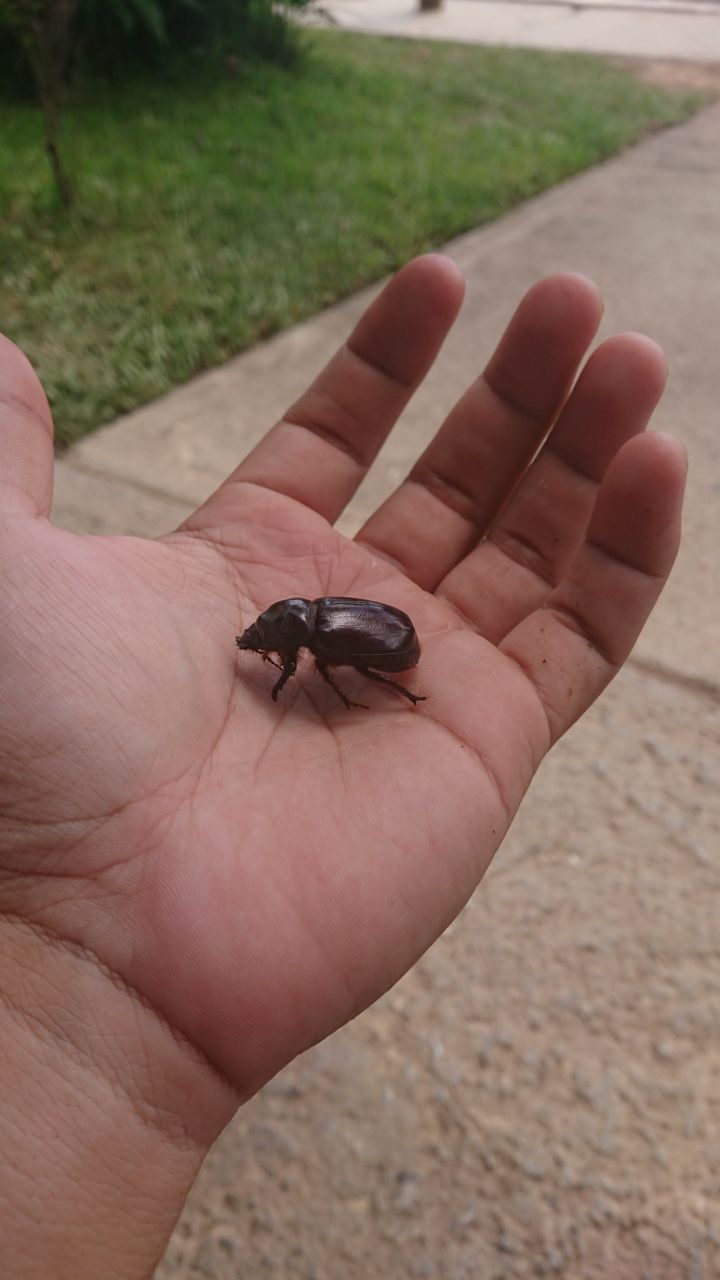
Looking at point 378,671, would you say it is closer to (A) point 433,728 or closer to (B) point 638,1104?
(A) point 433,728

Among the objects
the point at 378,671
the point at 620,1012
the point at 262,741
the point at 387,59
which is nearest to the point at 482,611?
the point at 378,671

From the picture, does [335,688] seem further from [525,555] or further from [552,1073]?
[552,1073]

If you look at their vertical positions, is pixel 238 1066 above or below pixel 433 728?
below

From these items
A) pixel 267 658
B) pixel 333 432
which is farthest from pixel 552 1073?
pixel 333 432

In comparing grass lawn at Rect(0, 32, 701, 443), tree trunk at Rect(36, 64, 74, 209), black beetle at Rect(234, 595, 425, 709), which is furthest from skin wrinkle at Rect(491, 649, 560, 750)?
tree trunk at Rect(36, 64, 74, 209)

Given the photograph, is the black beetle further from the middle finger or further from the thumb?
the thumb

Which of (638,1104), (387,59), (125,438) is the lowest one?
(638,1104)

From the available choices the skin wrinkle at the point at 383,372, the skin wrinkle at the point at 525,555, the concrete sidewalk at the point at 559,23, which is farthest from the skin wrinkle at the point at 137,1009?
the concrete sidewalk at the point at 559,23
